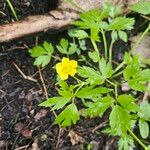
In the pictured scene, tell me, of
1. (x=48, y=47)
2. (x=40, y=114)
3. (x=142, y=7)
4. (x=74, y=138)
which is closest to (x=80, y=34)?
(x=48, y=47)

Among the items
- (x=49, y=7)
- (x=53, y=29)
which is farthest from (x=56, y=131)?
(x=49, y=7)

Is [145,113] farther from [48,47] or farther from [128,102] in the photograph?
[48,47]

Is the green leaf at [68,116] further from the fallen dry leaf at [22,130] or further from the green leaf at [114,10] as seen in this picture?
the green leaf at [114,10]

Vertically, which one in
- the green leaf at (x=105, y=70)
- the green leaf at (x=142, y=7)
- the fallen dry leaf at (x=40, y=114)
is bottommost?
the fallen dry leaf at (x=40, y=114)

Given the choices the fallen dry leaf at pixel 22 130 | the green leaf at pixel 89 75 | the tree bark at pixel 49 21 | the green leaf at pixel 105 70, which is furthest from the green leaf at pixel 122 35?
the fallen dry leaf at pixel 22 130

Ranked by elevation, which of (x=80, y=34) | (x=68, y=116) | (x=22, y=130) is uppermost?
(x=80, y=34)

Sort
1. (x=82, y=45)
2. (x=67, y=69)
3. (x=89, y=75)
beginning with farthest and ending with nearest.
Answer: (x=82, y=45) < (x=67, y=69) < (x=89, y=75)
